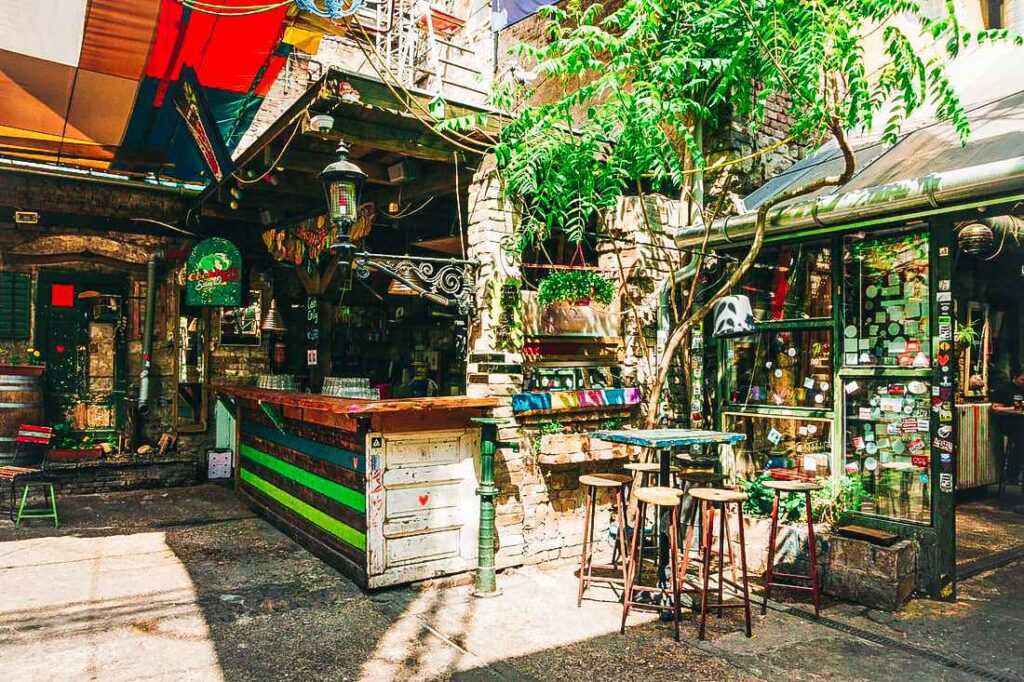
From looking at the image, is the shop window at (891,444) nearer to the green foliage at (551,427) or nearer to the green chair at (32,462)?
the green foliage at (551,427)

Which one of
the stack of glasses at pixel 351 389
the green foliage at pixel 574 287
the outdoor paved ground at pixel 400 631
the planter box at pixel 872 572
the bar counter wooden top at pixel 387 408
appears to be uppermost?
the green foliage at pixel 574 287

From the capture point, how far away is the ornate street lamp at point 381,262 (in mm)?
5547

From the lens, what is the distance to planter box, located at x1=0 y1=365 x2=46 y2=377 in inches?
333

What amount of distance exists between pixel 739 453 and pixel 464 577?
11.2 feet

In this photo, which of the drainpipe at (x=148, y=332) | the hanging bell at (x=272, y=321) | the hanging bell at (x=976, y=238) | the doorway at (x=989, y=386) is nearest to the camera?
the hanging bell at (x=976, y=238)

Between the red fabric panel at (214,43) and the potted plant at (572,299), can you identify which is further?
the potted plant at (572,299)

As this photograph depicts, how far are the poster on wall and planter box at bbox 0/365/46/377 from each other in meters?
1.98

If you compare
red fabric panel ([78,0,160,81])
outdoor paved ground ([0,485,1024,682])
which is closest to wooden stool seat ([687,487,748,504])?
outdoor paved ground ([0,485,1024,682])

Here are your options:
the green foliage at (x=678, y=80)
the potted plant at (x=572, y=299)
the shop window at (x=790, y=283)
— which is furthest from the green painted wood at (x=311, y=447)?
the shop window at (x=790, y=283)

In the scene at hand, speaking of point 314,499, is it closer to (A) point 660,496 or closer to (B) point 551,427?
(B) point 551,427

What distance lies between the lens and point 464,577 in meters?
5.94

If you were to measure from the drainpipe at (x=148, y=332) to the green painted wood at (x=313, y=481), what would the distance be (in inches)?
87.3

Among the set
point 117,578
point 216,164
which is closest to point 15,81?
point 216,164

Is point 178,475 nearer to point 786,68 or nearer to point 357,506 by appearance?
point 357,506
